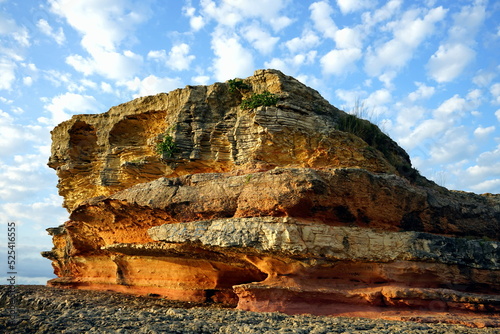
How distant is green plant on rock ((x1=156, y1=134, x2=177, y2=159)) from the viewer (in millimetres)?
16062

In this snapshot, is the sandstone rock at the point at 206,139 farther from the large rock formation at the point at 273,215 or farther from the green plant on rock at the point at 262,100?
the green plant on rock at the point at 262,100

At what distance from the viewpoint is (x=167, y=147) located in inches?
635

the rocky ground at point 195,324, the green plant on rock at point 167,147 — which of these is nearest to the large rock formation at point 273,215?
the green plant on rock at point 167,147

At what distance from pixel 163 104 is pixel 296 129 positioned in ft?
22.8

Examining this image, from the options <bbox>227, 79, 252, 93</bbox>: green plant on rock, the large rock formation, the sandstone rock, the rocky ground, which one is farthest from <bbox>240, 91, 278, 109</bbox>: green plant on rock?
the rocky ground

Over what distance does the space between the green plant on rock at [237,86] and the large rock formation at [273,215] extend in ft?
0.24

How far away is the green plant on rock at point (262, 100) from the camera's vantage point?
14.6m

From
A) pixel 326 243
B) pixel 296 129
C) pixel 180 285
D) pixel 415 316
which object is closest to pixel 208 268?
pixel 180 285

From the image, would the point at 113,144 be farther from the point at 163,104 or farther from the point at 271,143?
the point at 271,143

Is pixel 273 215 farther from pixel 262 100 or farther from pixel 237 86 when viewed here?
pixel 237 86

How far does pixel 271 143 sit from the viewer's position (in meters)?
14.1

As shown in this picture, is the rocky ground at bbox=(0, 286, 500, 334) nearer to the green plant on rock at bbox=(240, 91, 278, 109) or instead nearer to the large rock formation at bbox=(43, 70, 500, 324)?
the large rock formation at bbox=(43, 70, 500, 324)

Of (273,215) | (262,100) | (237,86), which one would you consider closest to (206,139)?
(237,86)

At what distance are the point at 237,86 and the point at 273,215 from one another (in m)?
7.08
